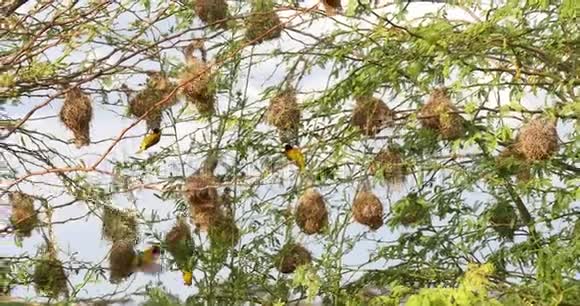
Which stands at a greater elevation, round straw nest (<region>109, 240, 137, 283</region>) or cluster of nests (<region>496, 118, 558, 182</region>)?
cluster of nests (<region>496, 118, 558, 182</region>)

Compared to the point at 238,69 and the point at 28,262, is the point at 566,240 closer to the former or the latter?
the point at 238,69

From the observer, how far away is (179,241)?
3.74 m

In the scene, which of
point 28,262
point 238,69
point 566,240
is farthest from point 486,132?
point 28,262

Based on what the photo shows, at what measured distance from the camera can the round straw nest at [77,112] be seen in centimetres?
284

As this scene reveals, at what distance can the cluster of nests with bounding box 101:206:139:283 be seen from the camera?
3.19 metres

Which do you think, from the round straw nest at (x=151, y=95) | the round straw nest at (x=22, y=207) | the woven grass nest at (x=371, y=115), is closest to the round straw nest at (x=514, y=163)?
the woven grass nest at (x=371, y=115)

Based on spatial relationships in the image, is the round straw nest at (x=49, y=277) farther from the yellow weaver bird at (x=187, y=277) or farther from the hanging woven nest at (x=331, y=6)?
the hanging woven nest at (x=331, y=6)

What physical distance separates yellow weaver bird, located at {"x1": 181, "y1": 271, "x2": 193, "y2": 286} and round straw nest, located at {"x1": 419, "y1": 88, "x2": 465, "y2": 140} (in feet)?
3.47

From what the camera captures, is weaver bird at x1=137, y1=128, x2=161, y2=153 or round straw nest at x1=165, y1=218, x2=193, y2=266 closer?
weaver bird at x1=137, y1=128, x2=161, y2=153

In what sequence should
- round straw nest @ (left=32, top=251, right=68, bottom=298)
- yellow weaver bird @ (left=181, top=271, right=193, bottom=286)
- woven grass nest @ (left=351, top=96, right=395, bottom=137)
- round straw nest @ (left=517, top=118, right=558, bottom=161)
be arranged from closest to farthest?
round straw nest @ (left=517, top=118, right=558, bottom=161)
round straw nest @ (left=32, top=251, right=68, bottom=298)
woven grass nest @ (left=351, top=96, right=395, bottom=137)
yellow weaver bird @ (left=181, top=271, right=193, bottom=286)

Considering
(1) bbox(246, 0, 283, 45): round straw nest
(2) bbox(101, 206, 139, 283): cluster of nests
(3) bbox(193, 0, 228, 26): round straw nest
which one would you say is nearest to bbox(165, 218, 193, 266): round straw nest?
(2) bbox(101, 206, 139, 283): cluster of nests

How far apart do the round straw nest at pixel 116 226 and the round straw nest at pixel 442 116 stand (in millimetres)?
1024

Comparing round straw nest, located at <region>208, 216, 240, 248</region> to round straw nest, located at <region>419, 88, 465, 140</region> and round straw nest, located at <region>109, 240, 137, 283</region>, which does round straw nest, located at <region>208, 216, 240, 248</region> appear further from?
round straw nest, located at <region>419, 88, 465, 140</region>

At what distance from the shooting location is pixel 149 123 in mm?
3303
